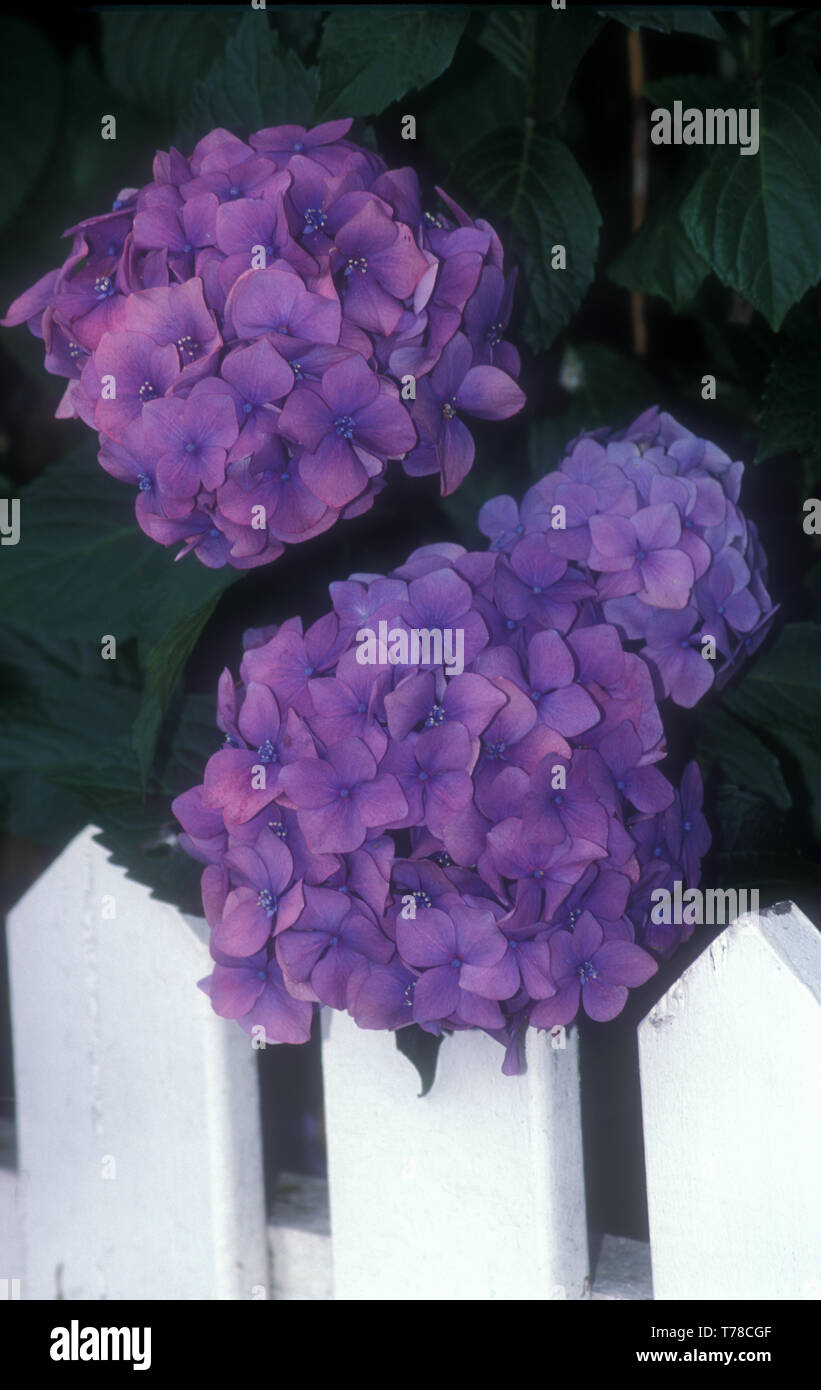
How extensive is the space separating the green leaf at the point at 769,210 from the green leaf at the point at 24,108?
651 millimetres

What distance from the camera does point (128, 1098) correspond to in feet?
3.39

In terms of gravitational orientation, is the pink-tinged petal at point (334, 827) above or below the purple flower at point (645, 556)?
below

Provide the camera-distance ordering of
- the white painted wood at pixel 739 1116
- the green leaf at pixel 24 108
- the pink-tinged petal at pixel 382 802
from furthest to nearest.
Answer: the green leaf at pixel 24 108 → the white painted wood at pixel 739 1116 → the pink-tinged petal at pixel 382 802

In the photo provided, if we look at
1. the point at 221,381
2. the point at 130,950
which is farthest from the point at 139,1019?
the point at 221,381

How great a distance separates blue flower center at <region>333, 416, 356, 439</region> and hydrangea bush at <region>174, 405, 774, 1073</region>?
8cm

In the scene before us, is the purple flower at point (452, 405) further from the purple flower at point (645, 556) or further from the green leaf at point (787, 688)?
the green leaf at point (787, 688)

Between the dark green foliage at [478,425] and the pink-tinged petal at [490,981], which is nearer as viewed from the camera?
the pink-tinged petal at [490,981]

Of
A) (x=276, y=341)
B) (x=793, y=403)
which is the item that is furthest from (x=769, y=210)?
(x=276, y=341)

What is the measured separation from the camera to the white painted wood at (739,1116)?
0.80 meters

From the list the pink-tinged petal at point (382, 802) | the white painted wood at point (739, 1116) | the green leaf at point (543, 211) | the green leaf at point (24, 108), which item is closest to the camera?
the pink-tinged petal at point (382, 802)

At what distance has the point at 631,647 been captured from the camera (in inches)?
32.9

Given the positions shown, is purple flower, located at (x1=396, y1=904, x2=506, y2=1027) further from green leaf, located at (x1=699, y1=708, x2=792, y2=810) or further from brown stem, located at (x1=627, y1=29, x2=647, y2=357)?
brown stem, located at (x1=627, y1=29, x2=647, y2=357)

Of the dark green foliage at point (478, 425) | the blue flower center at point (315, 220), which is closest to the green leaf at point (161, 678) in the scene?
the dark green foliage at point (478, 425)

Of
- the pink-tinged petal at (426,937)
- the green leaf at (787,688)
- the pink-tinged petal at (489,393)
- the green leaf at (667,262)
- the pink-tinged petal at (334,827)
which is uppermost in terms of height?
the green leaf at (667,262)
